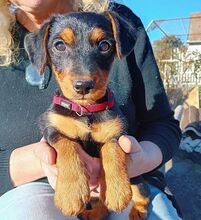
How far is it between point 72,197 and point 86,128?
283mm

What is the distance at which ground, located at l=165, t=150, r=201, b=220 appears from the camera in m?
2.91

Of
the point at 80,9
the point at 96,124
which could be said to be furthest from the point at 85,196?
the point at 80,9

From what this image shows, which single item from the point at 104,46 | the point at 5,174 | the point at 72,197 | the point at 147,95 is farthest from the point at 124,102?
the point at 72,197

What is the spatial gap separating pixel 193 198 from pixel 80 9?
1383 mm

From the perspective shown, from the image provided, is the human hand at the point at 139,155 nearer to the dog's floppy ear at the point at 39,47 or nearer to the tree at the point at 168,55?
the dog's floppy ear at the point at 39,47

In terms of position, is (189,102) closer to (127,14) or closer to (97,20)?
(127,14)

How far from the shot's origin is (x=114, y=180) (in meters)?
1.67

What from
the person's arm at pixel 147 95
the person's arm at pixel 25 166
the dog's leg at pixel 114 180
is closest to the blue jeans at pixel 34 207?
the person's arm at pixel 25 166

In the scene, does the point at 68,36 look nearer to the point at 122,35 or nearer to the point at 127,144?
the point at 122,35

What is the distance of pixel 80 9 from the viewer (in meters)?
2.43

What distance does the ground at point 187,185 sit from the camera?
9.55ft

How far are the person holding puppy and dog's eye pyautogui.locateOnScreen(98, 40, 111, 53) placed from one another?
0.44m

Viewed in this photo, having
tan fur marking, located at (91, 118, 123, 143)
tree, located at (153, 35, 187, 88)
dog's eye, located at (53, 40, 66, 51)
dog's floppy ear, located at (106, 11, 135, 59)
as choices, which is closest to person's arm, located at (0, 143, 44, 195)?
tan fur marking, located at (91, 118, 123, 143)

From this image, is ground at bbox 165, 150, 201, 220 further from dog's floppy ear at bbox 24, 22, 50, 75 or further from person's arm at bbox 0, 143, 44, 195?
dog's floppy ear at bbox 24, 22, 50, 75
